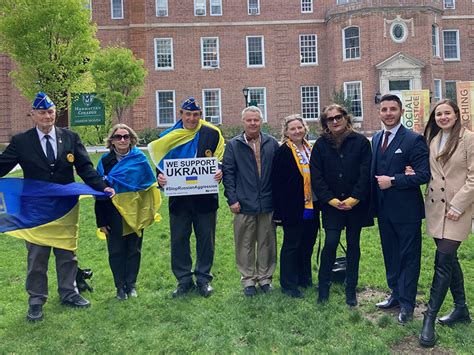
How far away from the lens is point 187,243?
5672mm

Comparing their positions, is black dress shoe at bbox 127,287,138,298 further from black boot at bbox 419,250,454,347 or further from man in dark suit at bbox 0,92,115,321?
black boot at bbox 419,250,454,347

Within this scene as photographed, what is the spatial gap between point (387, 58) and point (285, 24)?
25.5 ft

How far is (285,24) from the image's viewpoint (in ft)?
109

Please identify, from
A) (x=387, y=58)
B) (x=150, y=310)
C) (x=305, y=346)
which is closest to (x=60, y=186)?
(x=150, y=310)

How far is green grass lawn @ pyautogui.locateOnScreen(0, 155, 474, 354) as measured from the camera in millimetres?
4254

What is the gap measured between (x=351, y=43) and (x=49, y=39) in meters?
22.6

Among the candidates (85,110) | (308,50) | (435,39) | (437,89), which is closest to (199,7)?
(308,50)

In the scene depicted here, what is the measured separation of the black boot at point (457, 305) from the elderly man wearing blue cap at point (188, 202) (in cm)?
267

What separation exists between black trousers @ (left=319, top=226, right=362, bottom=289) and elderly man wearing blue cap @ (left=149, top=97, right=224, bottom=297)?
4.72ft

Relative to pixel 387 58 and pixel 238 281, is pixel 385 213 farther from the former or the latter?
pixel 387 58

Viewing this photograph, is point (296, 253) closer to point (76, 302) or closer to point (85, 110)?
point (76, 302)

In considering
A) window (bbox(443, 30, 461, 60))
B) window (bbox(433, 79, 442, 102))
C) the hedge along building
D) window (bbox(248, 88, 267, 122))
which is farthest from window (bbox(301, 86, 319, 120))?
window (bbox(443, 30, 461, 60))

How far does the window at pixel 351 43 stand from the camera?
3150cm

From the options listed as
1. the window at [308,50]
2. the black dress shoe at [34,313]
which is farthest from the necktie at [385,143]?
the window at [308,50]
